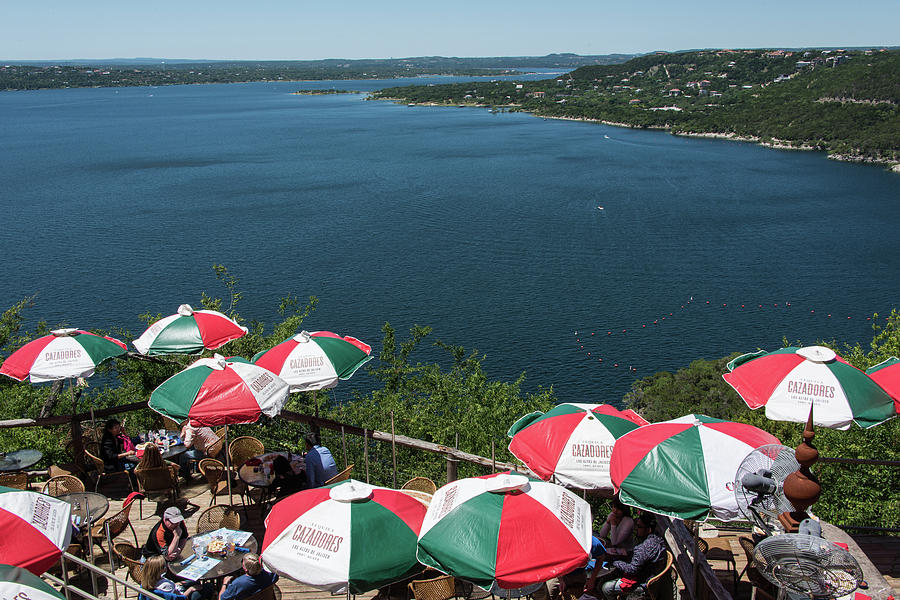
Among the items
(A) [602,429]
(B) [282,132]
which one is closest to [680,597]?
(A) [602,429]

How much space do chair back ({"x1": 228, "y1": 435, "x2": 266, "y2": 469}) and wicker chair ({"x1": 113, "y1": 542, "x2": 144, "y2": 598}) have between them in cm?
185

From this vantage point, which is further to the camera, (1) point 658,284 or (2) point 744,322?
(1) point 658,284

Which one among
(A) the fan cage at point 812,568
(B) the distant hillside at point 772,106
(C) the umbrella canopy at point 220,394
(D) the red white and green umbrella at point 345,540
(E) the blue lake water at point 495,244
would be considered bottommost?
(E) the blue lake water at point 495,244

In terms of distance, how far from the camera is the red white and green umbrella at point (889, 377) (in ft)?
26.5

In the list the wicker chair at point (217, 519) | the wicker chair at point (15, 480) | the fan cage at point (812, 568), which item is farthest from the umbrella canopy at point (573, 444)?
the wicker chair at point (15, 480)

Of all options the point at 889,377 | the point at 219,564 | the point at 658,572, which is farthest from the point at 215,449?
the point at 889,377

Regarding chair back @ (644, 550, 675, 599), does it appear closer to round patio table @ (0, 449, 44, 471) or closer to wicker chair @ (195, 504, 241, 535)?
wicker chair @ (195, 504, 241, 535)

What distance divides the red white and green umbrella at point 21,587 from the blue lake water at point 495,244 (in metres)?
24.5

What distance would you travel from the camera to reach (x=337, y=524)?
5.55 m

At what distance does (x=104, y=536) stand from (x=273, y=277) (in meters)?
35.7

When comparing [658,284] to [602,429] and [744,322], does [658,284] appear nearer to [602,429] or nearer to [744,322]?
[744,322]

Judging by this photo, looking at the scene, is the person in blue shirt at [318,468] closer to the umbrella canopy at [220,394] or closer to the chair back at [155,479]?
the umbrella canopy at [220,394]

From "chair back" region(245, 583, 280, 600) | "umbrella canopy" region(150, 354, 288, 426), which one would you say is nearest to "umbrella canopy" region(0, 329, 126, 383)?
"umbrella canopy" region(150, 354, 288, 426)

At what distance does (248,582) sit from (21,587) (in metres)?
2.25
